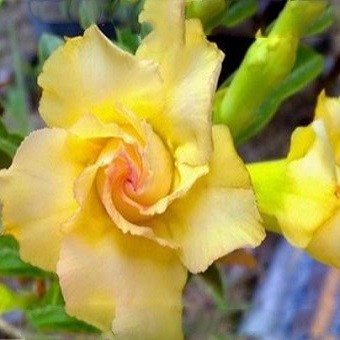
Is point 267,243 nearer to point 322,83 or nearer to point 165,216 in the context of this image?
point 322,83

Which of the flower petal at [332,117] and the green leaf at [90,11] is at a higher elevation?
the green leaf at [90,11]

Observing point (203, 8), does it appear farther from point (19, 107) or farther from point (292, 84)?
point (19, 107)

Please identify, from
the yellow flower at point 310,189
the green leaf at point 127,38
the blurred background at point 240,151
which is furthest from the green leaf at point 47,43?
the yellow flower at point 310,189

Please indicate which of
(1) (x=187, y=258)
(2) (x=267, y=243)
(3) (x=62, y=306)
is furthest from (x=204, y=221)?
(2) (x=267, y=243)

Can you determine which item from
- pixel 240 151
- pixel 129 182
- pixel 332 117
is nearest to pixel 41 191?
pixel 129 182

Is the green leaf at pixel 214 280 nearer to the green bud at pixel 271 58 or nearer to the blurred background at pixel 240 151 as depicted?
the blurred background at pixel 240 151

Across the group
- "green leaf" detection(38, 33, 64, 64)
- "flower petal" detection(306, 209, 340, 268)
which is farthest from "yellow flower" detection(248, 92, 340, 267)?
"green leaf" detection(38, 33, 64, 64)

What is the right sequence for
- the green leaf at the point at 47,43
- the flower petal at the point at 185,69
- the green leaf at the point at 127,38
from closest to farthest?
the flower petal at the point at 185,69 < the green leaf at the point at 127,38 < the green leaf at the point at 47,43
